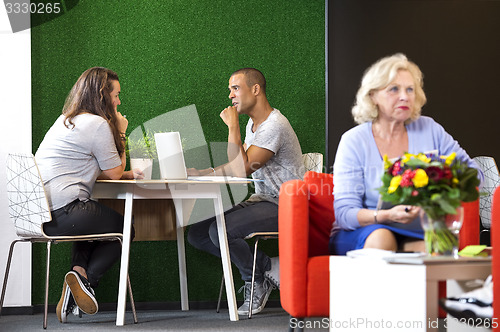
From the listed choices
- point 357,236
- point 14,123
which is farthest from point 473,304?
point 14,123

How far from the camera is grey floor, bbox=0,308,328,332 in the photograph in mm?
3443

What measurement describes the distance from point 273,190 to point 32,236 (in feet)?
4.47

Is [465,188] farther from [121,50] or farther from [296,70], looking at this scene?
[121,50]

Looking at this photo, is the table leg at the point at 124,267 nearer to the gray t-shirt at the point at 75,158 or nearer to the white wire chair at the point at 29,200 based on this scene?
the white wire chair at the point at 29,200

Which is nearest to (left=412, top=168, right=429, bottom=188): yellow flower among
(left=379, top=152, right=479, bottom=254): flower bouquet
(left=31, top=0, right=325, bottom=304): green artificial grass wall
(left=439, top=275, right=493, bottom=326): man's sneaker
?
(left=379, top=152, right=479, bottom=254): flower bouquet

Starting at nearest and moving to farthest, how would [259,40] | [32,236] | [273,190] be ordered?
[32,236] < [273,190] < [259,40]

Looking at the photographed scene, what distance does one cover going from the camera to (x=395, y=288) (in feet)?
6.22

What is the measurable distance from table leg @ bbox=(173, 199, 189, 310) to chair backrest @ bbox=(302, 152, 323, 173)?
2.69 ft

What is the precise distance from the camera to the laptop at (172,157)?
354 cm

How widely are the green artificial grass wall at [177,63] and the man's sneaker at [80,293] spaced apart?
87 centimetres

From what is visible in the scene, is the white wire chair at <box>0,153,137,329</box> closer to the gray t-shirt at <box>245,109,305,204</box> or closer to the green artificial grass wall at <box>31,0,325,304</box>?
the green artificial grass wall at <box>31,0,325,304</box>

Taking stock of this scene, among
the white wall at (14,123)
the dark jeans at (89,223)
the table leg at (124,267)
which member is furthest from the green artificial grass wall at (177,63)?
the table leg at (124,267)

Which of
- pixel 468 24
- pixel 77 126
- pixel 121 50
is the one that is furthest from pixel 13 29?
pixel 468 24

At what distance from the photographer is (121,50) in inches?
173
